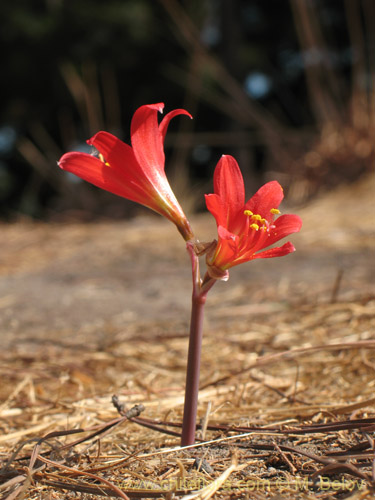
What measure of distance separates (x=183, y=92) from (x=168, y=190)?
6716mm

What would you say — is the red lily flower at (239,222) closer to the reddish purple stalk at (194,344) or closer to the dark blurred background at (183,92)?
the reddish purple stalk at (194,344)

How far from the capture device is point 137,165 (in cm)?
64

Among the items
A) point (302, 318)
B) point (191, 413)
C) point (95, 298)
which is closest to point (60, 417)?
point (191, 413)

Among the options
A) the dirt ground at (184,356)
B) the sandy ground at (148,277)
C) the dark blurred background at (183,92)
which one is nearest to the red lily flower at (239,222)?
the dirt ground at (184,356)

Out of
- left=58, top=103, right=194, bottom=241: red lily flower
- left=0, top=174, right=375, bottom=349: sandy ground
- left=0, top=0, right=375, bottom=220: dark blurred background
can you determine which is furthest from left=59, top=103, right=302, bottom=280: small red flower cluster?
left=0, top=0, right=375, bottom=220: dark blurred background

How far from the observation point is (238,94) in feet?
12.4

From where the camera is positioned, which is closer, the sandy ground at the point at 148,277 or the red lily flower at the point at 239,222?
the red lily flower at the point at 239,222

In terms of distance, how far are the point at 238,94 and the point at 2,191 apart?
15.5ft

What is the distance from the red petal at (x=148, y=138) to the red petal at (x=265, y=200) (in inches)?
4.7

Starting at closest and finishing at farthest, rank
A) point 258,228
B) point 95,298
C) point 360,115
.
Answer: point 258,228 < point 95,298 < point 360,115

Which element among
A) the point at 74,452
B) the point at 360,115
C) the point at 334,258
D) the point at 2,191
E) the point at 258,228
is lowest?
the point at 74,452

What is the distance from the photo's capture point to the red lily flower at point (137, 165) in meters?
0.63

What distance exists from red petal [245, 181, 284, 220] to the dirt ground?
20cm

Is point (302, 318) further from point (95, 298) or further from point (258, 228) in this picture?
point (258, 228)
